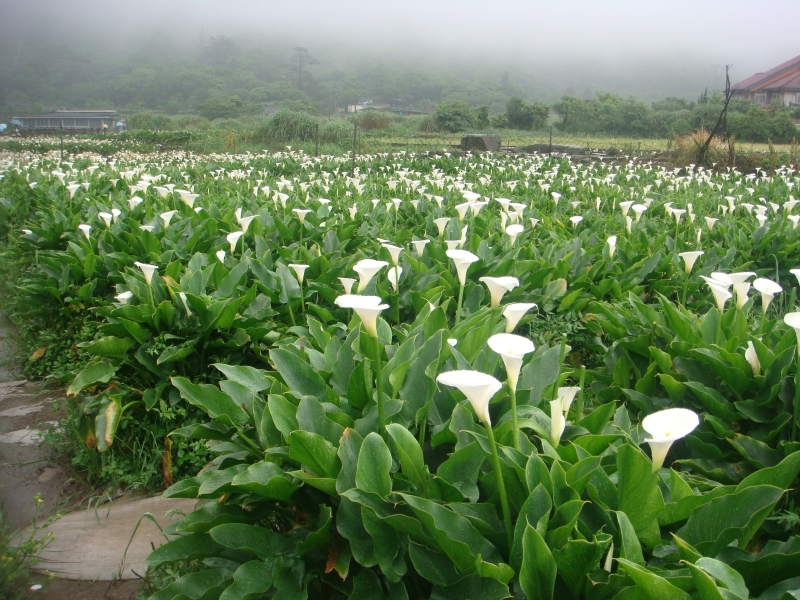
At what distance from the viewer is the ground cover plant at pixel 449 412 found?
1275mm

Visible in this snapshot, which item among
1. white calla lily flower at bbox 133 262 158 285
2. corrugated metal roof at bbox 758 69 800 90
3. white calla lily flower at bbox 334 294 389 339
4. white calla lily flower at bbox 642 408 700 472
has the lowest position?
white calla lily flower at bbox 642 408 700 472

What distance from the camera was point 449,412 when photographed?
1759 millimetres

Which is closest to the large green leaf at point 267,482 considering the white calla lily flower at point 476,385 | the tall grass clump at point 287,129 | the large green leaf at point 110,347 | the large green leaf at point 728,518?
the white calla lily flower at point 476,385

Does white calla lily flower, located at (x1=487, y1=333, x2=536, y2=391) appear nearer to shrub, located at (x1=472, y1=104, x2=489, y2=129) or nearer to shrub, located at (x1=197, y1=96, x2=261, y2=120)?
shrub, located at (x1=472, y1=104, x2=489, y2=129)

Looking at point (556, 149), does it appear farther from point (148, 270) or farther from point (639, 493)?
point (639, 493)

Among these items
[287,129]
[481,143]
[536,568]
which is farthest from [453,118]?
[536,568]

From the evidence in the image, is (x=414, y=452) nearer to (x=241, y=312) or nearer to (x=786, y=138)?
(x=241, y=312)

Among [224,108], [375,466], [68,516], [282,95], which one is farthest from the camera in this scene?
[282,95]

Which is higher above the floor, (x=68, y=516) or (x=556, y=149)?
(x=556, y=149)

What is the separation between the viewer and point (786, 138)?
76.8ft

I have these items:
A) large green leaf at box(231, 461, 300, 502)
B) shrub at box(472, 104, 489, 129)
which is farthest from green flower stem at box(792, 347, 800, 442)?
shrub at box(472, 104, 489, 129)

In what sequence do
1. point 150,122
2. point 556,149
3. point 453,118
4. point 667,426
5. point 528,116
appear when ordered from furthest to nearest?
point 528,116 < point 150,122 < point 453,118 < point 556,149 < point 667,426

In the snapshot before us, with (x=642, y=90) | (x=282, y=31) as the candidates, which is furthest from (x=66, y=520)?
(x=282, y=31)

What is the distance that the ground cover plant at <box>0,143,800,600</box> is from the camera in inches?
50.2
